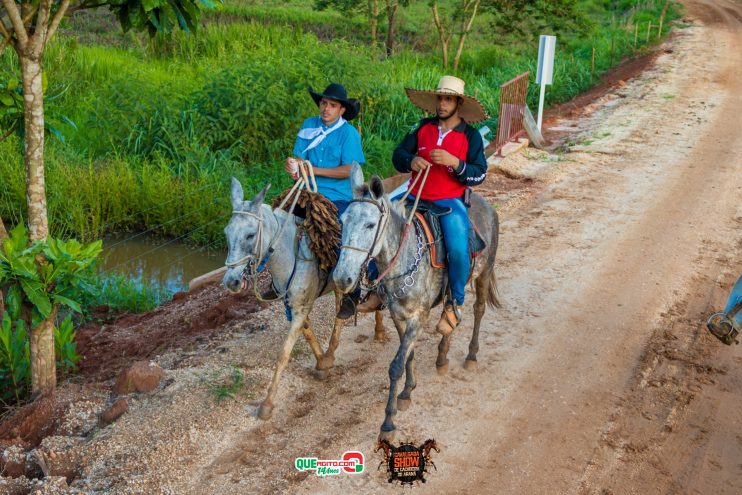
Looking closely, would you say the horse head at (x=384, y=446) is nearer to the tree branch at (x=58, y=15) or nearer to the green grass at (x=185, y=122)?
the tree branch at (x=58, y=15)

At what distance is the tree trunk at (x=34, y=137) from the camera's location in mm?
5590

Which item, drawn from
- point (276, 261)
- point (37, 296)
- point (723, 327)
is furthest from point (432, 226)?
point (37, 296)

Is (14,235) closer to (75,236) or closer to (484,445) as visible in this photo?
(484,445)

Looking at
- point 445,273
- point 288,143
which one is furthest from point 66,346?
point 288,143

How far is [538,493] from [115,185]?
28.1 ft

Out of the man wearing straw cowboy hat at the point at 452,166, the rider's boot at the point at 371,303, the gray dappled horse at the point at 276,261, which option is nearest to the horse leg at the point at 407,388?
the man wearing straw cowboy hat at the point at 452,166

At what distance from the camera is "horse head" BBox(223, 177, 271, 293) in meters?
5.32

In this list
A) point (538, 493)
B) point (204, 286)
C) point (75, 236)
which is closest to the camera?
point (538, 493)

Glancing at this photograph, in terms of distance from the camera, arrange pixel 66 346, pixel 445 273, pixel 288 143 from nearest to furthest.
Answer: pixel 445 273 → pixel 66 346 → pixel 288 143

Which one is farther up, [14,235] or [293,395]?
[14,235]

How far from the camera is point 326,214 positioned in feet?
19.6

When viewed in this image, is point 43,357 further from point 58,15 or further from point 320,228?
point 58,15

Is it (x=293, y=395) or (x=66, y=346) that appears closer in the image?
(x=293, y=395)

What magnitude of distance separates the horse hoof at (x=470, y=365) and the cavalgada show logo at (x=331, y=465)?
169cm
